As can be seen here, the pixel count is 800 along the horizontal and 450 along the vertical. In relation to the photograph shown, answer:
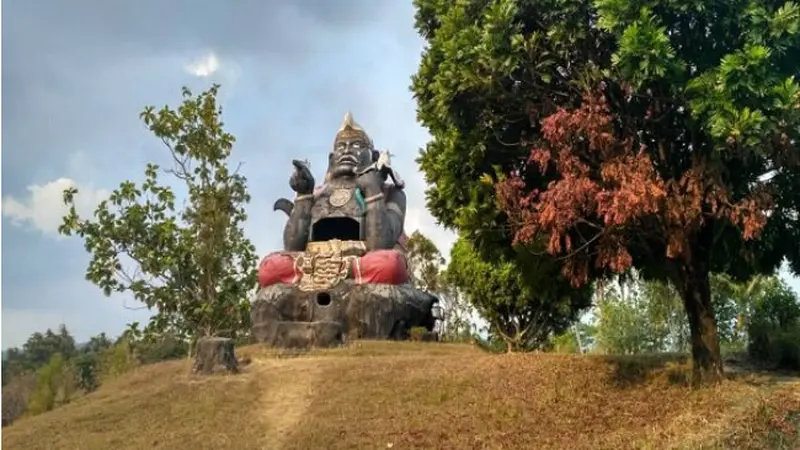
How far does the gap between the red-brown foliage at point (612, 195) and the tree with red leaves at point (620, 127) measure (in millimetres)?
23

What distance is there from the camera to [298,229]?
26.5m

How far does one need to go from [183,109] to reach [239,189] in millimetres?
2162

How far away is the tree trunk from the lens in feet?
36.3

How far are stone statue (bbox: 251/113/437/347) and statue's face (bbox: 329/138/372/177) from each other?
0.03 meters

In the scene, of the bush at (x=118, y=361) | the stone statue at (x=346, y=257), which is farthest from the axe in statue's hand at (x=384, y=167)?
the bush at (x=118, y=361)

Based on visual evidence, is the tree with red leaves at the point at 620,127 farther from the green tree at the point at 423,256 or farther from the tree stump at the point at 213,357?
the green tree at the point at 423,256

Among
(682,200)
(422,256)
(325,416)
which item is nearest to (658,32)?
(682,200)

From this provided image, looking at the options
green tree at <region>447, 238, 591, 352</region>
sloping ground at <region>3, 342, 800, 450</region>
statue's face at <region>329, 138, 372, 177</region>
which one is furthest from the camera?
statue's face at <region>329, 138, 372, 177</region>

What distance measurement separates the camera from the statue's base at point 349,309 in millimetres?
24031

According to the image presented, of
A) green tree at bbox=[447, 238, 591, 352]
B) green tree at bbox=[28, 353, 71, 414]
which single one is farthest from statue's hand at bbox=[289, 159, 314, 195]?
green tree at bbox=[28, 353, 71, 414]

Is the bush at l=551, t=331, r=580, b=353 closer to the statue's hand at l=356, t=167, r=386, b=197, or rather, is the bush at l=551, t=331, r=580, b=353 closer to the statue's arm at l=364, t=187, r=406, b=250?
the statue's arm at l=364, t=187, r=406, b=250

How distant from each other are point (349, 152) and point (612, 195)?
1911 centimetres

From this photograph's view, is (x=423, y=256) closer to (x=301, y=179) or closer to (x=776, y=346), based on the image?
(x=301, y=179)

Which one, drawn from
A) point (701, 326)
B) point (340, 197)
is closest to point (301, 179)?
point (340, 197)
